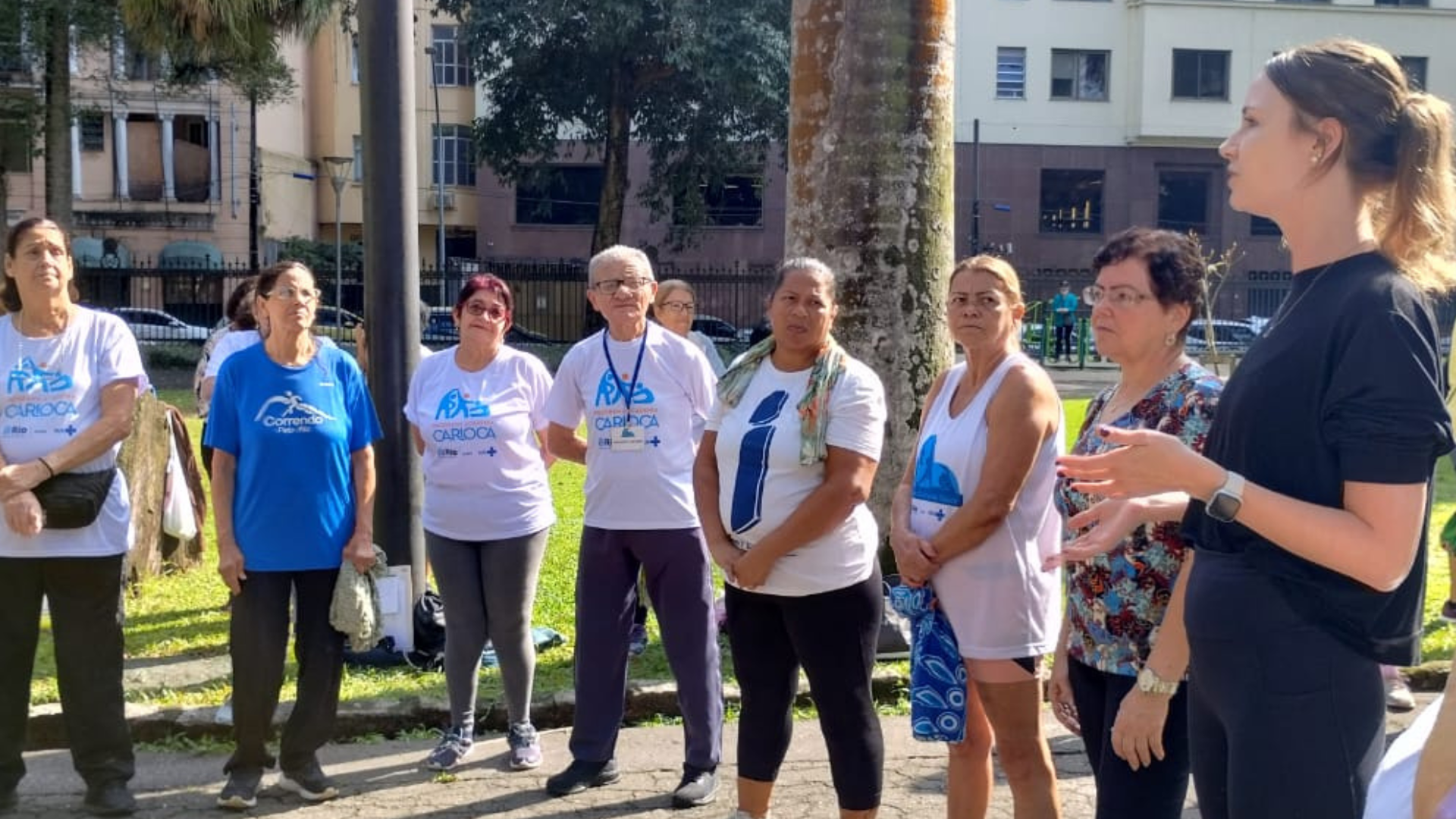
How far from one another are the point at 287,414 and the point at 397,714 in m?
1.61

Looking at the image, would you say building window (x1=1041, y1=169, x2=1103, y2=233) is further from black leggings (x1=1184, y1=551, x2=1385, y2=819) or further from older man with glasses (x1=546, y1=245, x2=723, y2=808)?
black leggings (x1=1184, y1=551, x2=1385, y2=819)

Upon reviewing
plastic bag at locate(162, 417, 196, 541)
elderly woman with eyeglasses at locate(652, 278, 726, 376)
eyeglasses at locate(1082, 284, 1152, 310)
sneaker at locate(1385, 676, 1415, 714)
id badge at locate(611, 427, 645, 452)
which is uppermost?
eyeglasses at locate(1082, 284, 1152, 310)

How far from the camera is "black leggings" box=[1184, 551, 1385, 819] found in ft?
7.74

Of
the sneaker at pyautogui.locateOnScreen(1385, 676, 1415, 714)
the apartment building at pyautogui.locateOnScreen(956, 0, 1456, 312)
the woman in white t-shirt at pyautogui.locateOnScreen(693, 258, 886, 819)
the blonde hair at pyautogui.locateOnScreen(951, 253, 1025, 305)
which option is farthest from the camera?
the apartment building at pyautogui.locateOnScreen(956, 0, 1456, 312)

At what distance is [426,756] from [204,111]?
147 feet

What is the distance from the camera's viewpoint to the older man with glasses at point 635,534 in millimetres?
5207

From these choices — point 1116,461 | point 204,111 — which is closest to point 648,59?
point 204,111

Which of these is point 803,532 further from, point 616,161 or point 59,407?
point 616,161

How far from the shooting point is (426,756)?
18.4ft

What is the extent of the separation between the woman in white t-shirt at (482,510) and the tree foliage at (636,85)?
22.9m

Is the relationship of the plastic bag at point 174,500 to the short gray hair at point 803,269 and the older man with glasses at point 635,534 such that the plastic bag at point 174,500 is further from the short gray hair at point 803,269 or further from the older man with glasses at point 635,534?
the short gray hair at point 803,269

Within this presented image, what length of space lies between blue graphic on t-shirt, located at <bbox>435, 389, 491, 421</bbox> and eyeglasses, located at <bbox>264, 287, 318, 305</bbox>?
707 mm

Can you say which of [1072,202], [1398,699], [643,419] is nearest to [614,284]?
[643,419]

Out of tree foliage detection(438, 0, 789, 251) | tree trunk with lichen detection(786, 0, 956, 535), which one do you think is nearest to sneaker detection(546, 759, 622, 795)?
tree trunk with lichen detection(786, 0, 956, 535)
